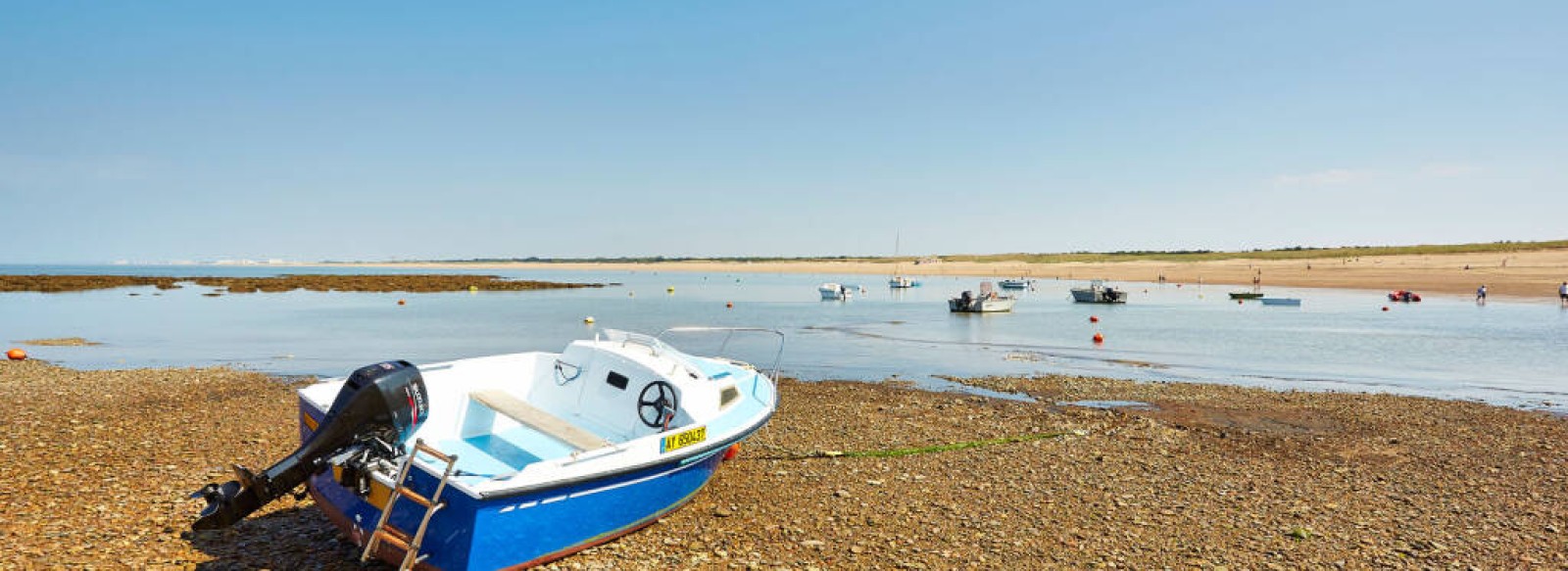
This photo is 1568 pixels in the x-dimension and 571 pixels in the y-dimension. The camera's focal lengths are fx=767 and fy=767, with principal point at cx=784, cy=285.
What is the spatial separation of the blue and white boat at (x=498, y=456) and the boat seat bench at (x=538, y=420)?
24 mm

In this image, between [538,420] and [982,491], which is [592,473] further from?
[982,491]

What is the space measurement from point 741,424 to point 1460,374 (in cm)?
2207

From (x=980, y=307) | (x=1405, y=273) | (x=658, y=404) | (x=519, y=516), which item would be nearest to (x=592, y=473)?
(x=519, y=516)

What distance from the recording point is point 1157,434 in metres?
12.6

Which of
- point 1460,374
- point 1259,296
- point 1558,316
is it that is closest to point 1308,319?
point 1558,316

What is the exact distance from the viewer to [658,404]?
9.04 metres

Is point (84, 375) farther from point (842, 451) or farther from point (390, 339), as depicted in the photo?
point (842, 451)

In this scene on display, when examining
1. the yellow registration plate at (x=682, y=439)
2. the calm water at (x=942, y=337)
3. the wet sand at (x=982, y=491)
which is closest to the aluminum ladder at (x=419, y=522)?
the wet sand at (x=982, y=491)

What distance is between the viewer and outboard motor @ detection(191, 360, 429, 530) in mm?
5891

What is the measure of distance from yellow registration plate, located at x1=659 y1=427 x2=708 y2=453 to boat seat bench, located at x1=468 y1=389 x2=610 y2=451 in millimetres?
885

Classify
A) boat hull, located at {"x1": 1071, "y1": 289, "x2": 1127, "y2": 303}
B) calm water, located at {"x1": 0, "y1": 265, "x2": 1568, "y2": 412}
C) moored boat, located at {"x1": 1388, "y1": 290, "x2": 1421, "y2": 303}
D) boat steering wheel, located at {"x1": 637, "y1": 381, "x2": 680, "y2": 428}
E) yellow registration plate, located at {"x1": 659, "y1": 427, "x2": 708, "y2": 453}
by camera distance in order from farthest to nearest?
boat hull, located at {"x1": 1071, "y1": 289, "x2": 1127, "y2": 303}, moored boat, located at {"x1": 1388, "y1": 290, "x2": 1421, "y2": 303}, calm water, located at {"x1": 0, "y1": 265, "x2": 1568, "y2": 412}, boat steering wheel, located at {"x1": 637, "y1": 381, "x2": 680, "y2": 428}, yellow registration plate, located at {"x1": 659, "y1": 427, "x2": 708, "y2": 453}

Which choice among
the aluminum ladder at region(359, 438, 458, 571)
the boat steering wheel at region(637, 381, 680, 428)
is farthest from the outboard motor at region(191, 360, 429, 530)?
the boat steering wheel at region(637, 381, 680, 428)

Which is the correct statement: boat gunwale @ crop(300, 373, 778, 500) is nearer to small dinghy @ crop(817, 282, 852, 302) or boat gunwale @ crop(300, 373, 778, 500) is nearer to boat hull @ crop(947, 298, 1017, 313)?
boat hull @ crop(947, 298, 1017, 313)

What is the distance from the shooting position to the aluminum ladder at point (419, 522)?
5.70 m
